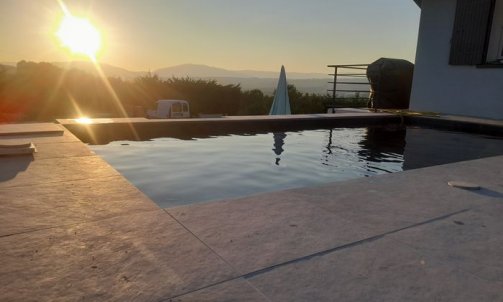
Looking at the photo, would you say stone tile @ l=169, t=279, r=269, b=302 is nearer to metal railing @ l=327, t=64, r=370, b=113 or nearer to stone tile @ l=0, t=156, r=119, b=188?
stone tile @ l=0, t=156, r=119, b=188

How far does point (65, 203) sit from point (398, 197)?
249cm

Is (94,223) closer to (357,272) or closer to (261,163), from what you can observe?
(357,272)

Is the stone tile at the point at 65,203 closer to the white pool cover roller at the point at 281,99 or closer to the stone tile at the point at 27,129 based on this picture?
the stone tile at the point at 27,129

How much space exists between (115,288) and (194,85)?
1638cm

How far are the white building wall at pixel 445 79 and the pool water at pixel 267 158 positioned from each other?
2.67m

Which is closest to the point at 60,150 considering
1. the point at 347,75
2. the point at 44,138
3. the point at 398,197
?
the point at 44,138

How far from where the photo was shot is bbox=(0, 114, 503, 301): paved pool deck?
158 cm

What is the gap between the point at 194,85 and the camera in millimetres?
17359

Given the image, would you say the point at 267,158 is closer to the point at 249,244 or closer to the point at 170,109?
the point at 249,244

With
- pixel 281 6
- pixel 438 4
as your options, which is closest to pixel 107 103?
pixel 281 6

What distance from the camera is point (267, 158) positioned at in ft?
19.1

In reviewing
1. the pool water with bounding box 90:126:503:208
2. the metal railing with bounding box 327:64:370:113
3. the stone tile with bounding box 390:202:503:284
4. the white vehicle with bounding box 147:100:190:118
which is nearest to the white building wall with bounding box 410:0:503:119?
the metal railing with bounding box 327:64:370:113

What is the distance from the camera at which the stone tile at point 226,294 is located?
1487 mm

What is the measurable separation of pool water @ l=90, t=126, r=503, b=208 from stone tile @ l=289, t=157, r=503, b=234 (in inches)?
50.2
